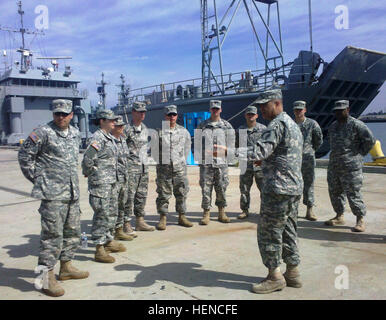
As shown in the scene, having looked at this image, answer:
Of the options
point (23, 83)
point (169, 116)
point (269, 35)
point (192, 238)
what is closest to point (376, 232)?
point (192, 238)

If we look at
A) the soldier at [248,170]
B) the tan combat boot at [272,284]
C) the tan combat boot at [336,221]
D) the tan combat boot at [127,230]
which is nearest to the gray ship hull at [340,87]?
the soldier at [248,170]

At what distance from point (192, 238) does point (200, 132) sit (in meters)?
1.79

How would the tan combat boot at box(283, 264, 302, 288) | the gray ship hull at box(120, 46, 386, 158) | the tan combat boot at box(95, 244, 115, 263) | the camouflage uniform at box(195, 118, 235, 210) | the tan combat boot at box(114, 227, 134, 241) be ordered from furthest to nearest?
the gray ship hull at box(120, 46, 386, 158) < the camouflage uniform at box(195, 118, 235, 210) < the tan combat boot at box(114, 227, 134, 241) < the tan combat boot at box(95, 244, 115, 263) < the tan combat boot at box(283, 264, 302, 288)

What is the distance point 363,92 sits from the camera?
12422 mm

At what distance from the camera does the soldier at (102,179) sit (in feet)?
12.6

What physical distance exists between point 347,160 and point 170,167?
2.50 metres

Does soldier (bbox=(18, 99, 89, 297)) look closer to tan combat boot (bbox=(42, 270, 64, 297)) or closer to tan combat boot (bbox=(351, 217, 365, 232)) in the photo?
tan combat boot (bbox=(42, 270, 64, 297))

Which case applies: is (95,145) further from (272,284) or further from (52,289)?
(272,284)

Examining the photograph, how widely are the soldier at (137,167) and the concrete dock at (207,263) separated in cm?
31

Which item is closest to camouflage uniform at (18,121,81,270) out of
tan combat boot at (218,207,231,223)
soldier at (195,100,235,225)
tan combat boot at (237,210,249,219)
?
soldier at (195,100,235,225)

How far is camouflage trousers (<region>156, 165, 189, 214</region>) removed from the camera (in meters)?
5.21

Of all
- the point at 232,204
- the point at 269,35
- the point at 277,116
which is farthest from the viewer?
the point at 269,35

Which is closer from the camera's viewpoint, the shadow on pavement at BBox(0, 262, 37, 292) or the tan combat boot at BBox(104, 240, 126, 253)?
the shadow on pavement at BBox(0, 262, 37, 292)
